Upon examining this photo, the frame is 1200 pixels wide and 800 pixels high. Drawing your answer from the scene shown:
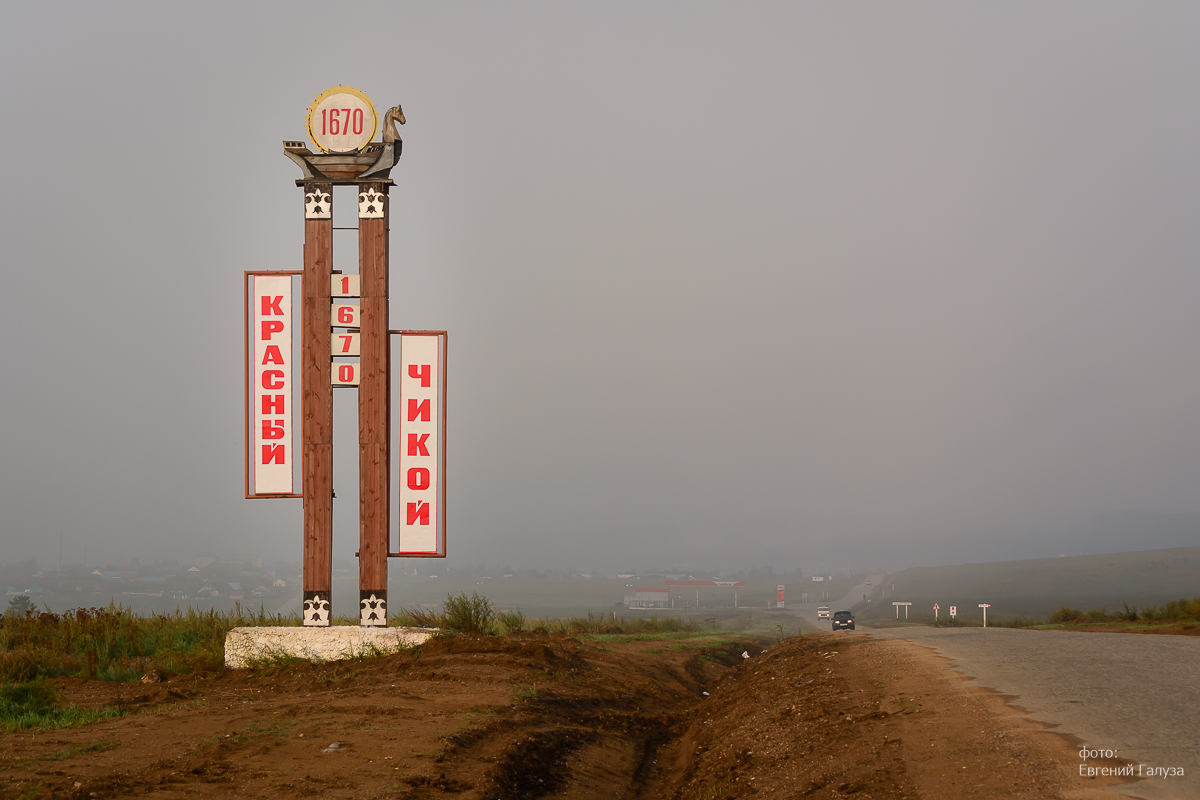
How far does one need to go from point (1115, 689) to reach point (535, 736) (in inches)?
270

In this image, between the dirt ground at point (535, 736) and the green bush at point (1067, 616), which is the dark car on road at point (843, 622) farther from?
the dirt ground at point (535, 736)

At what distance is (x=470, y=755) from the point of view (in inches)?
336

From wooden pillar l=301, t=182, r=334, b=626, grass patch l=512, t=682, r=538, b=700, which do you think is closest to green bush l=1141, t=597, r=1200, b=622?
grass patch l=512, t=682, r=538, b=700

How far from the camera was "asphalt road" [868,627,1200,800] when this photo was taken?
6766 millimetres

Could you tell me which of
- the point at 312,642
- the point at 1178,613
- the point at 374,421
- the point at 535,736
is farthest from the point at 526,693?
the point at 1178,613

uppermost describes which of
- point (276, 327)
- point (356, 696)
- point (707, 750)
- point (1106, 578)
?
point (276, 327)

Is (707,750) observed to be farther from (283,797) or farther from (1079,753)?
(283,797)

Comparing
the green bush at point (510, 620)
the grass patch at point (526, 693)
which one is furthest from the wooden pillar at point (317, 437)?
the green bush at point (510, 620)

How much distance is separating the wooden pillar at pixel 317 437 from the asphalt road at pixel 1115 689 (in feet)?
35.4

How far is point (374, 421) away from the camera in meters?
15.3

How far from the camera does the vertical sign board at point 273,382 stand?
49.9ft

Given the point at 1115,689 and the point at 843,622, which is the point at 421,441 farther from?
the point at 843,622

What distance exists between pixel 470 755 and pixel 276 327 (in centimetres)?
953

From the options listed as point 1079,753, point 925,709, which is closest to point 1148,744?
point 1079,753
